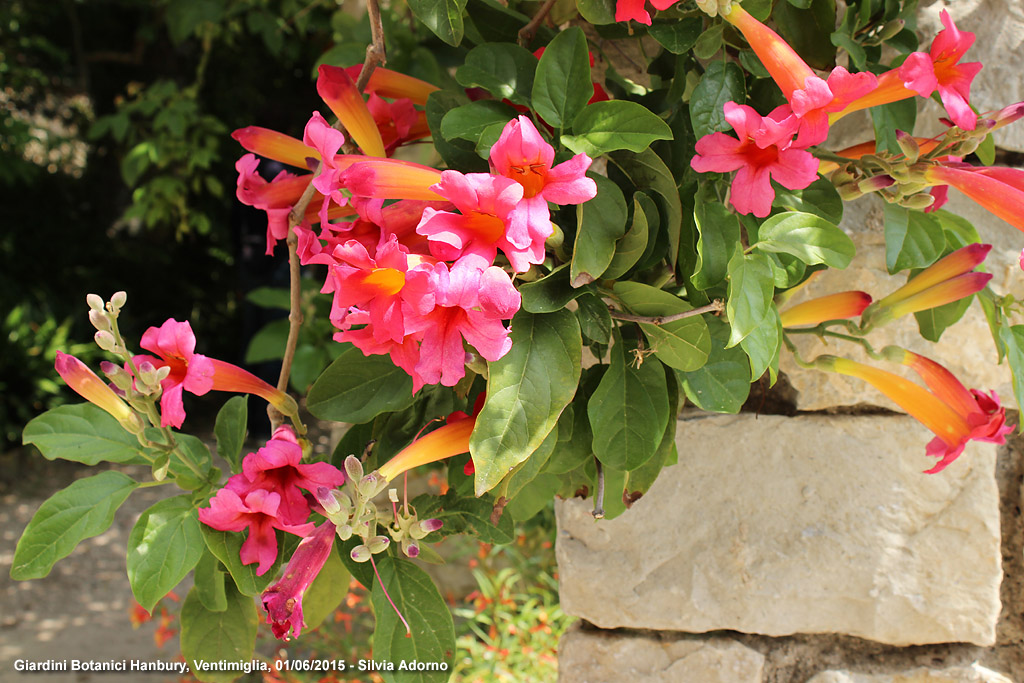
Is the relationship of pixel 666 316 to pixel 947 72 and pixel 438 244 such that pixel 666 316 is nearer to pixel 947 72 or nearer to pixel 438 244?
pixel 438 244

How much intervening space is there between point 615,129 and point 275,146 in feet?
1.21

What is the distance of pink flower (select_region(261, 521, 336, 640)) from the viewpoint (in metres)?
0.71

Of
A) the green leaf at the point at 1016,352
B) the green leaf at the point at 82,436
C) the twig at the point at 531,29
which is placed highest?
the twig at the point at 531,29

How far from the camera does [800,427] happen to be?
1.07 meters

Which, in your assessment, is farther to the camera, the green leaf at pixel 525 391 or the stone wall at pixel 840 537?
the stone wall at pixel 840 537

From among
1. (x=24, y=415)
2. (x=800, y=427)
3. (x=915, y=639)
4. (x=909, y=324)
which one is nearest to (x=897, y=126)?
(x=909, y=324)

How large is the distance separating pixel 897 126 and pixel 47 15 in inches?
206

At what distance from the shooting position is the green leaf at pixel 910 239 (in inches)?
29.1

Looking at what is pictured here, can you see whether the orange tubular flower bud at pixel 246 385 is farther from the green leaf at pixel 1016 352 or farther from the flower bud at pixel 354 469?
the green leaf at pixel 1016 352

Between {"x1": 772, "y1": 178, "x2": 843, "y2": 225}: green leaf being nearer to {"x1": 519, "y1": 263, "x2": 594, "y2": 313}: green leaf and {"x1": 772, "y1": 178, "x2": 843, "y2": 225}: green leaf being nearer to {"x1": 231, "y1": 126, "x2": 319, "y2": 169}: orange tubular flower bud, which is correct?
{"x1": 519, "y1": 263, "x2": 594, "y2": 313}: green leaf

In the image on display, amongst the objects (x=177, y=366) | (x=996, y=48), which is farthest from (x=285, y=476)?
(x=996, y=48)

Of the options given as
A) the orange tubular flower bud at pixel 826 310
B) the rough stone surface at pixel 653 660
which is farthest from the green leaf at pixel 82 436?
the orange tubular flower bud at pixel 826 310

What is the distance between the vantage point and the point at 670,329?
742 mm

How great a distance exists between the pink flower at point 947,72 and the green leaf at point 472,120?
0.37 metres
